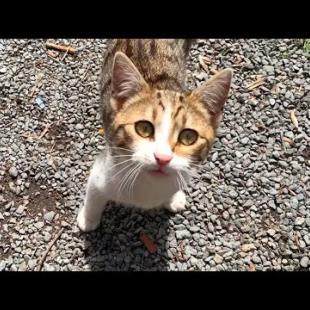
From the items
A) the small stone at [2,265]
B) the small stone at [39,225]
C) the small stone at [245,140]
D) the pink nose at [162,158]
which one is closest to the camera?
the pink nose at [162,158]

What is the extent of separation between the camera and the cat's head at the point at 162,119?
2.05 meters

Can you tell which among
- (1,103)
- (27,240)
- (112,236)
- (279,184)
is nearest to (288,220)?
(279,184)

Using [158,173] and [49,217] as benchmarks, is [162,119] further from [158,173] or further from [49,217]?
[49,217]

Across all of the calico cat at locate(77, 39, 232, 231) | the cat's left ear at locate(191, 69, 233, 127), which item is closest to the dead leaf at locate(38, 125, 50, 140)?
the calico cat at locate(77, 39, 232, 231)

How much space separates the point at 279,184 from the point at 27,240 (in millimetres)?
1695

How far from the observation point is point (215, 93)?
7.06 ft

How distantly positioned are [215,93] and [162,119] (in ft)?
0.93

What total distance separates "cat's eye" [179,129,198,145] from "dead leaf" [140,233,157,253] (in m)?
1.02

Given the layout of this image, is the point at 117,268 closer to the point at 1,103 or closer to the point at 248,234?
the point at 248,234

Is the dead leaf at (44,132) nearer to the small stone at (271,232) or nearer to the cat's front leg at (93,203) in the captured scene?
the cat's front leg at (93,203)

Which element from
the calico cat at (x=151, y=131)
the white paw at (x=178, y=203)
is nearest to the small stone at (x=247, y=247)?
the white paw at (x=178, y=203)

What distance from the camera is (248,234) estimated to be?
3.06 meters

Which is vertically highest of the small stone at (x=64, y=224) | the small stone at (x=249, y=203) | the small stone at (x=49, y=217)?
the small stone at (x=249, y=203)

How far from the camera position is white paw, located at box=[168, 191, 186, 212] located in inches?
117
